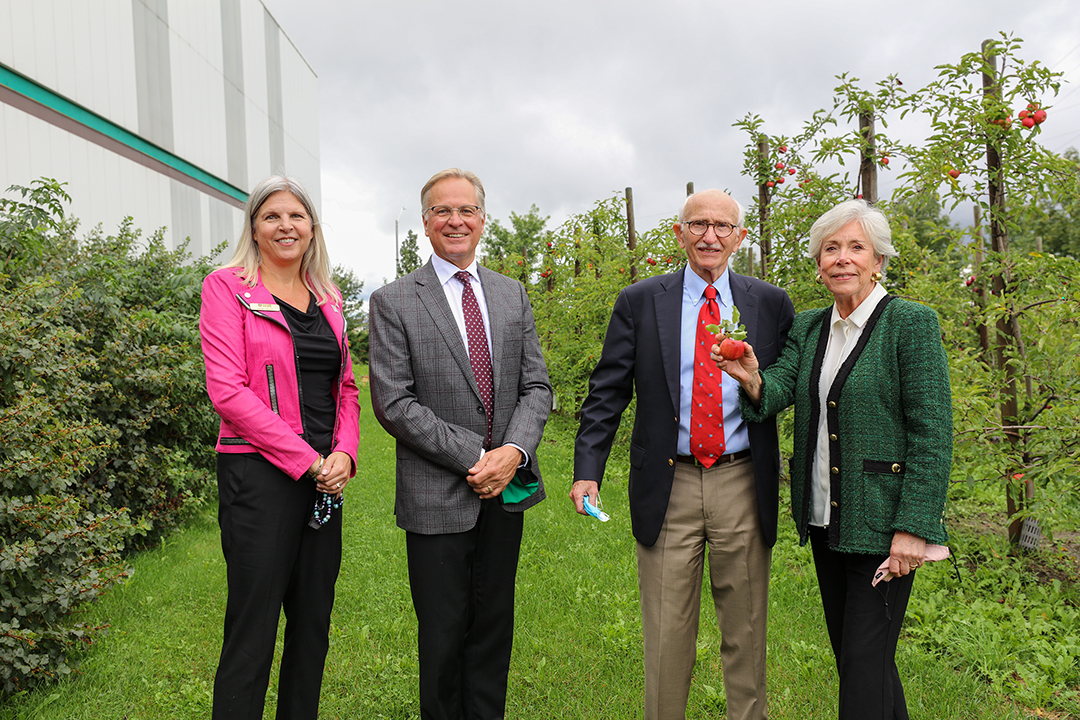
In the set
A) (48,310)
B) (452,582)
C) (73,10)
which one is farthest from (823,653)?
(73,10)

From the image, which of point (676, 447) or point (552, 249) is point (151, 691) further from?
point (552, 249)

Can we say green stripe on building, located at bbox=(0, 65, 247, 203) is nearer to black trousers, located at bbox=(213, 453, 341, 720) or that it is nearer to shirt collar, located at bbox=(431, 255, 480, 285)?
shirt collar, located at bbox=(431, 255, 480, 285)

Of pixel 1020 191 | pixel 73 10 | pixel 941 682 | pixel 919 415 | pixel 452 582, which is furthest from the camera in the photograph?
pixel 73 10

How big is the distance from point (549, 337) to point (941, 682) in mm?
8722

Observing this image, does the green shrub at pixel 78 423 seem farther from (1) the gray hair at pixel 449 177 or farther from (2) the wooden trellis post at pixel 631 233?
(2) the wooden trellis post at pixel 631 233

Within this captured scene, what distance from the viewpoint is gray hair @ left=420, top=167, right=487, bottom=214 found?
2478mm

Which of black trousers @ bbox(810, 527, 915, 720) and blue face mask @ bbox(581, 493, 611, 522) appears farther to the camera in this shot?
blue face mask @ bbox(581, 493, 611, 522)

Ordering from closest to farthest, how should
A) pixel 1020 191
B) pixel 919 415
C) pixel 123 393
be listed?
pixel 919 415
pixel 1020 191
pixel 123 393

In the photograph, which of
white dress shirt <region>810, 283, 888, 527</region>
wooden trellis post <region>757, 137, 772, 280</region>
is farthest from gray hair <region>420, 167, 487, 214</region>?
wooden trellis post <region>757, 137, 772, 280</region>

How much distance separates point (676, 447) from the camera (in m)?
2.42

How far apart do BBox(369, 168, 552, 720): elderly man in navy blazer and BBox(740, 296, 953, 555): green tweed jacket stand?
1035mm

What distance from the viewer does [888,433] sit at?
6.88ft

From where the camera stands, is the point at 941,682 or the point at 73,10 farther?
the point at 73,10

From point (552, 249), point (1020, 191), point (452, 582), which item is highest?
point (552, 249)
